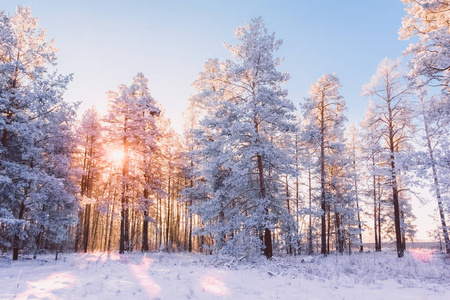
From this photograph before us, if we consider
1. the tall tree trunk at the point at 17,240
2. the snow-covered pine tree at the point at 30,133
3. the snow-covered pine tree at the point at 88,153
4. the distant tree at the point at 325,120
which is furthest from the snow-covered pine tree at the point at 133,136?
the distant tree at the point at 325,120

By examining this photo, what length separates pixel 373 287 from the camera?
26.6 ft

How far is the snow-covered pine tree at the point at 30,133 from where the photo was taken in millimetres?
12867

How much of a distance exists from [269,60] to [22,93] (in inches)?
561

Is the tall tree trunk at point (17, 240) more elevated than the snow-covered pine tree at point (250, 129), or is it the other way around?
the snow-covered pine tree at point (250, 129)

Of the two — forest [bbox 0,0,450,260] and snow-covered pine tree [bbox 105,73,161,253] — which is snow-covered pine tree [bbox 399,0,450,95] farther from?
snow-covered pine tree [bbox 105,73,161,253]

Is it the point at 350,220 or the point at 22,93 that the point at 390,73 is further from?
the point at 22,93

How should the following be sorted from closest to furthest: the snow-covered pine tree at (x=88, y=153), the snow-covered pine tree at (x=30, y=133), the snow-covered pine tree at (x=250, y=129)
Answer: the snow-covered pine tree at (x=30, y=133) → the snow-covered pine tree at (x=250, y=129) → the snow-covered pine tree at (x=88, y=153)

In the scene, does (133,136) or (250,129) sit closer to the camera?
(250,129)

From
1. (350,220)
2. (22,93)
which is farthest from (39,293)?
(350,220)

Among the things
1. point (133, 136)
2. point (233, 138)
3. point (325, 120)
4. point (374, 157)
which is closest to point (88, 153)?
point (133, 136)

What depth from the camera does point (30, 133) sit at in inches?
515

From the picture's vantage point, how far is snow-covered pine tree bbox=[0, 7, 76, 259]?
507 inches

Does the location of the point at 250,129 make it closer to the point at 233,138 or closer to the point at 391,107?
the point at 233,138

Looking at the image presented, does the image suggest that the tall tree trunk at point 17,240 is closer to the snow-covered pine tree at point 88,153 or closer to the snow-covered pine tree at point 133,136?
the snow-covered pine tree at point 133,136
